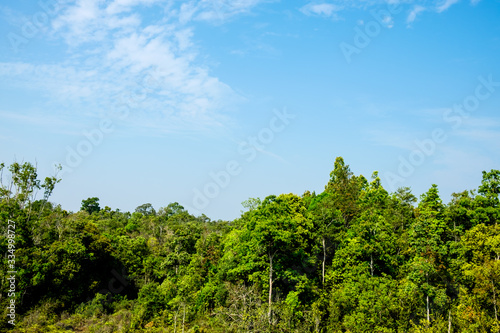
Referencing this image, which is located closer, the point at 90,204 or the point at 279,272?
the point at 279,272

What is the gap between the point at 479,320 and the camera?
25.0 meters

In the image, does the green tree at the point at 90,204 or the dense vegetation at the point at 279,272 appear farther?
the green tree at the point at 90,204

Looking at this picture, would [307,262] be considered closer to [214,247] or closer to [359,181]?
[214,247]

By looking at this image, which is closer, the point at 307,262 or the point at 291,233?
the point at 291,233

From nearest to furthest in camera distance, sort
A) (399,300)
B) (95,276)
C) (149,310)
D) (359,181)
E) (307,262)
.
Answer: (399,300)
(307,262)
(149,310)
(95,276)
(359,181)

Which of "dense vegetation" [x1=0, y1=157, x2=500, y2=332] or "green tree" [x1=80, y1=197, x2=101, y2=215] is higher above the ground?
"green tree" [x1=80, y1=197, x2=101, y2=215]

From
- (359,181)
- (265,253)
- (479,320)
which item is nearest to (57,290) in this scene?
(265,253)

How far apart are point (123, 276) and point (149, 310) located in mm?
11845

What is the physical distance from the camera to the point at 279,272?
3027 cm

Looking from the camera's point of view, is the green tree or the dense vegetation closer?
the dense vegetation

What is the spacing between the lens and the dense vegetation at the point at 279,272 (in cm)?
2697

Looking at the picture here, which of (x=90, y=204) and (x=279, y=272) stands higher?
(x=90, y=204)

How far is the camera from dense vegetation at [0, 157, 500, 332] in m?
27.0

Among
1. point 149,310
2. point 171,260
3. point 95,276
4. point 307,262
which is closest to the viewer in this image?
point 307,262
